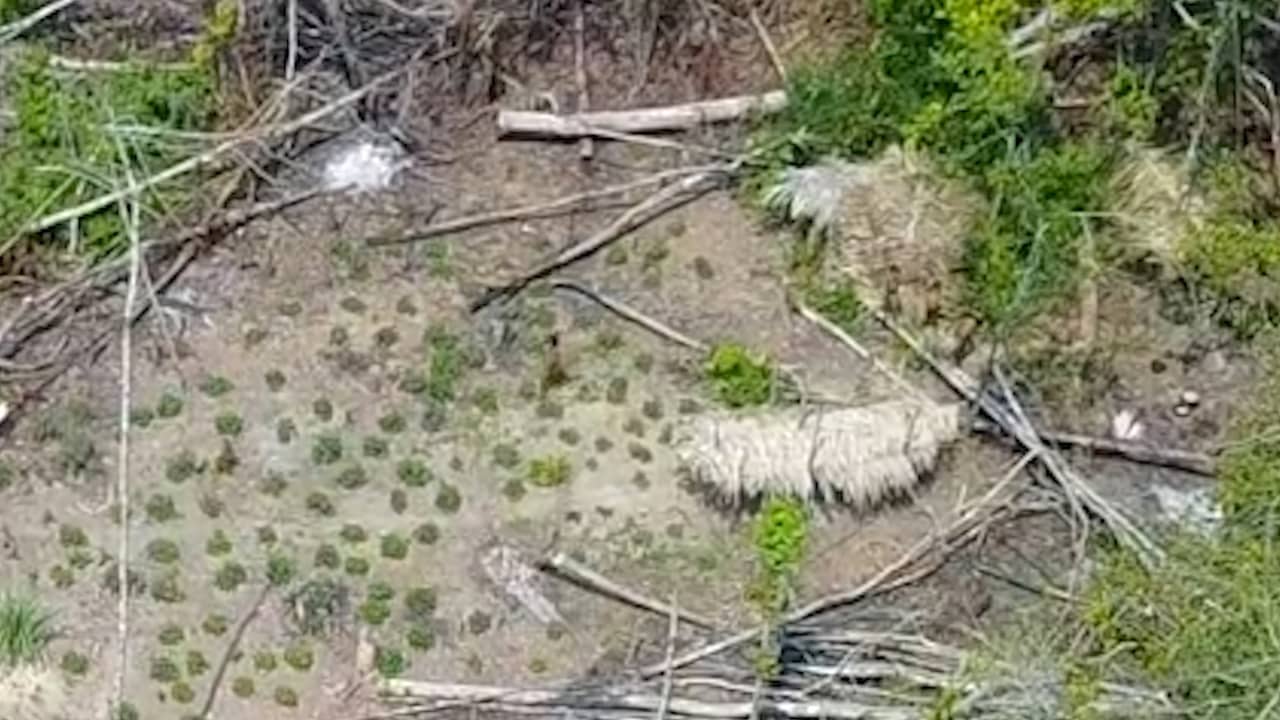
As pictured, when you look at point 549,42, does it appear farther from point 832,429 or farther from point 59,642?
point 59,642

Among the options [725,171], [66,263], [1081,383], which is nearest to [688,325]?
[725,171]

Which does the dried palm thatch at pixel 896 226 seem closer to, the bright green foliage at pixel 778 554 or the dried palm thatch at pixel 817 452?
the dried palm thatch at pixel 817 452

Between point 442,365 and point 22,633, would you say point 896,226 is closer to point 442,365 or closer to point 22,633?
point 442,365

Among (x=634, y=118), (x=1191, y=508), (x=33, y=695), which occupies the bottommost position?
(x=1191, y=508)

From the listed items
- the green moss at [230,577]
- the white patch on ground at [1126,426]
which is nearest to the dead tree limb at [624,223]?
the green moss at [230,577]

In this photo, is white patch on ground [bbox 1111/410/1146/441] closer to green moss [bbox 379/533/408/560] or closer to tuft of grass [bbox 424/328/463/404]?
tuft of grass [bbox 424/328/463/404]

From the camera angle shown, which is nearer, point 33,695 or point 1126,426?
point 33,695

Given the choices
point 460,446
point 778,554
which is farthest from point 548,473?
point 778,554
